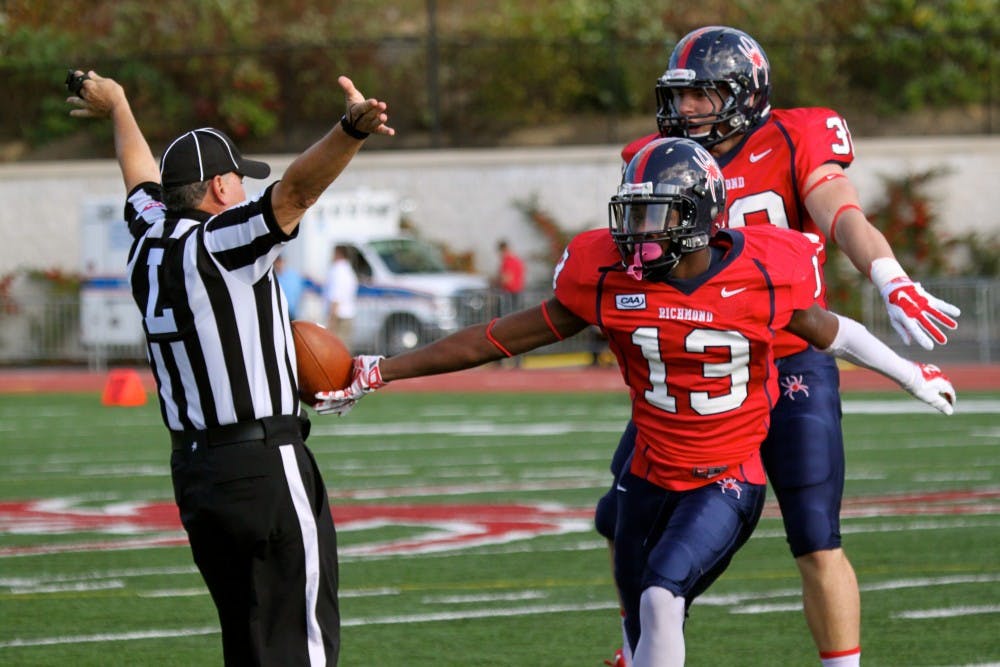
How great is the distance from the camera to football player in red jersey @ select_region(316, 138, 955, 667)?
180 inches

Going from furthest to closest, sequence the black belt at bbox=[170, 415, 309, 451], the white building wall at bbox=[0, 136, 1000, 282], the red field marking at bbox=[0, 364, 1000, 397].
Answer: the white building wall at bbox=[0, 136, 1000, 282] < the red field marking at bbox=[0, 364, 1000, 397] < the black belt at bbox=[170, 415, 309, 451]

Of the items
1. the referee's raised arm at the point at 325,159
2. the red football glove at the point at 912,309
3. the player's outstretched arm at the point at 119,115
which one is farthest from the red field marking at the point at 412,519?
the referee's raised arm at the point at 325,159

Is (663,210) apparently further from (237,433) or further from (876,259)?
(237,433)

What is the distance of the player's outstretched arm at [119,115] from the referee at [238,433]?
34.4 inches

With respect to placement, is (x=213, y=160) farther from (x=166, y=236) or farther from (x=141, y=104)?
(x=141, y=104)

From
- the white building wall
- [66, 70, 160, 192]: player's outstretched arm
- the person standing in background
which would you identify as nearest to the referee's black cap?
[66, 70, 160, 192]: player's outstretched arm

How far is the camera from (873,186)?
25.0 metres

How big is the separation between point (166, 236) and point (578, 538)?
13.3 feet

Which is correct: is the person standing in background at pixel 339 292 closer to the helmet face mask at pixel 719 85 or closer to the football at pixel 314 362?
the helmet face mask at pixel 719 85

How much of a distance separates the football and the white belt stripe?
18.8 inches

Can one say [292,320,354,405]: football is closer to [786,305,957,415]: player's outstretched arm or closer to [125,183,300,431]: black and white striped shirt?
[125,183,300,431]: black and white striped shirt

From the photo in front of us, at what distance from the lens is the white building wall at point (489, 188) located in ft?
82.0

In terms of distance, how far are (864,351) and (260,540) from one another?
1.77 meters

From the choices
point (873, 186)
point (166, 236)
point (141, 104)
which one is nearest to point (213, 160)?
point (166, 236)
